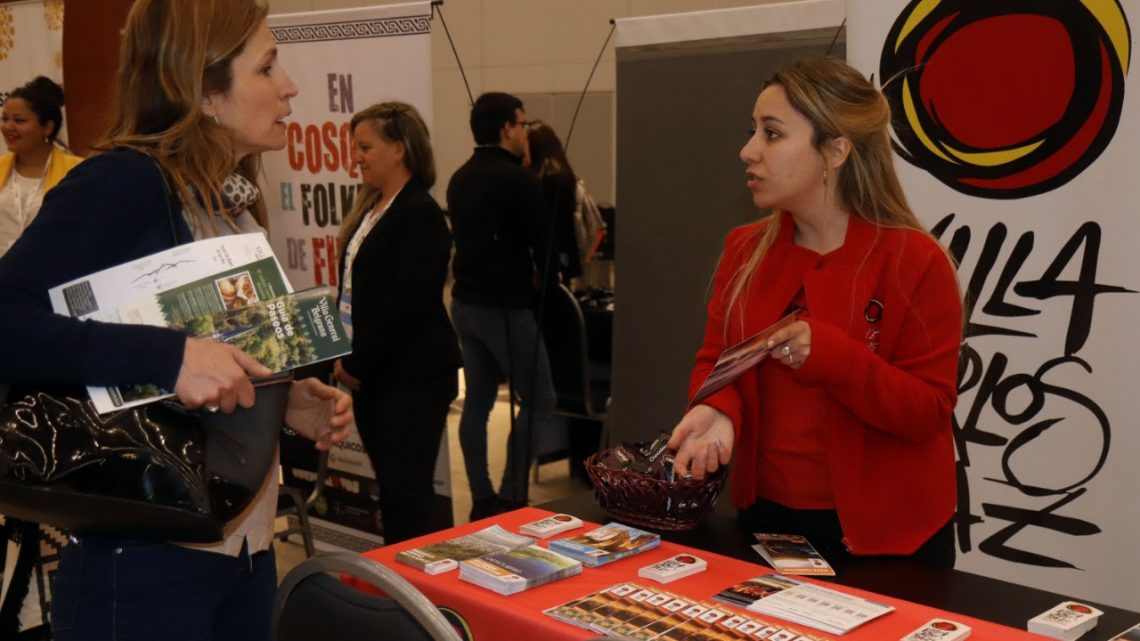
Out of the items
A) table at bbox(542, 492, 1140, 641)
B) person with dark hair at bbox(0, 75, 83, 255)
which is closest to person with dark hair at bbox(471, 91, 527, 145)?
person with dark hair at bbox(0, 75, 83, 255)

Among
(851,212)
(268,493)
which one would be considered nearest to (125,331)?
(268,493)

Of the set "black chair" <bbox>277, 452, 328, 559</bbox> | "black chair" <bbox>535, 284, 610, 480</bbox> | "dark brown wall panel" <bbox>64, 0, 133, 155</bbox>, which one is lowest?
"black chair" <bbox>277, 452, 328, 559</bbox>

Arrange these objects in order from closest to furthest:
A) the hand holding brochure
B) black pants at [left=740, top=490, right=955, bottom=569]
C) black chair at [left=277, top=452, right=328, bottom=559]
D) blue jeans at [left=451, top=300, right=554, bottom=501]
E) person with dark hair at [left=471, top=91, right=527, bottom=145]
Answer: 1. the hand holding brochure
2. black pants at [left=740, top=490, right=955, bottom=569]
3. black chair at [left=277, top=452, right=328, bottom=559]
4. person with dark hair at [left=471, top=91, right=527, bottom=145]
5. blue jeans at [left=451, top=300, right=554, bottom=501]

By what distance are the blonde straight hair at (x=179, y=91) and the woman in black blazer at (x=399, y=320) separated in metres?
1.77

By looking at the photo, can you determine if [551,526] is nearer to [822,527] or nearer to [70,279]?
[822,527]

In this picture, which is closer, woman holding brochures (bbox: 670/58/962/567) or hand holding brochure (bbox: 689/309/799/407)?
hand holding brochure (bbox: 689/309/799/407)

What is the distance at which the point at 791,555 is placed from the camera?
1542mm

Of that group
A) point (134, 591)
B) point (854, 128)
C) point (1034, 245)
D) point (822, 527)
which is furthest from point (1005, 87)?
point (134, 591)

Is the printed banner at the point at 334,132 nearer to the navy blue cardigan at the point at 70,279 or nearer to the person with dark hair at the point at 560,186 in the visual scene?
the person with dark hair at the point at 560,186

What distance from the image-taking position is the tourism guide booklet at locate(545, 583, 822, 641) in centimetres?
122

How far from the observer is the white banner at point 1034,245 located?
2338mm

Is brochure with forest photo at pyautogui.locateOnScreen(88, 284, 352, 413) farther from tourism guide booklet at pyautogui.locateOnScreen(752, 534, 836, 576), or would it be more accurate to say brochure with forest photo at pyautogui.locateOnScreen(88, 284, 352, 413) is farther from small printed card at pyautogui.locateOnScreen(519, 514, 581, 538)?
tourism guide booklet at pyautogui.locateOnScreen(752, 534, 836, 576)

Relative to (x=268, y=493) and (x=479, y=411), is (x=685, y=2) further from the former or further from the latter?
(x=268, y=493)

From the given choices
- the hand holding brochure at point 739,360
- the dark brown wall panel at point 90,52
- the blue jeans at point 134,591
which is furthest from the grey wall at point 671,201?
the dark brown wall panel at point 90,52
